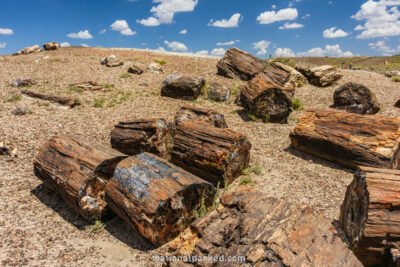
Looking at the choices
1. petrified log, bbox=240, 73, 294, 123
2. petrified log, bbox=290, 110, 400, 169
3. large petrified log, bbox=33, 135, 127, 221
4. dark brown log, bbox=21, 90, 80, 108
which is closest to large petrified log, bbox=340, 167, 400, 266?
petrified log, bbox=290, 110, 400, 169

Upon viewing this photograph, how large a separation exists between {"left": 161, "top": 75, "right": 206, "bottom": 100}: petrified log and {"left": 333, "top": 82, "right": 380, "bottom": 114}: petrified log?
6056 millimetres

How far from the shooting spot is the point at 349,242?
3.82m

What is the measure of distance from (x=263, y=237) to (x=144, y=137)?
3994 mm

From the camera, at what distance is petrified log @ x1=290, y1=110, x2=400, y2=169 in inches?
226

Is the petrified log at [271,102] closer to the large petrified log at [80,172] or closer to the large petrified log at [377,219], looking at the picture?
the large petrified log at [377,219]

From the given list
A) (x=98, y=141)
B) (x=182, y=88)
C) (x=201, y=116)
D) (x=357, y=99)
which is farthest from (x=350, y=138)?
(x=182, y=88)

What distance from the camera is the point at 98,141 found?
24.7ft

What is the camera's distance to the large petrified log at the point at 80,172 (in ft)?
14.4

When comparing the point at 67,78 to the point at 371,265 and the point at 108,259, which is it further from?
the point at 371,265

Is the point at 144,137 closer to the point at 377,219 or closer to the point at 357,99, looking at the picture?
the point at 377,219

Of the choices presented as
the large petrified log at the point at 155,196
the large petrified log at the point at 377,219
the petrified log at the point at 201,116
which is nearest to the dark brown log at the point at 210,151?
the large petrified log at the point at 155,196

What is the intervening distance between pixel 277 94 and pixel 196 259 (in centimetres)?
751

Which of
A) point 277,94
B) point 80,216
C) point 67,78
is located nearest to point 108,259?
point 80,216

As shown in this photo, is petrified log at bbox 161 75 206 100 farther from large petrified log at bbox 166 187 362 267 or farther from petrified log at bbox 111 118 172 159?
large petrified log at bbox 166 187 362 267
